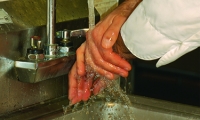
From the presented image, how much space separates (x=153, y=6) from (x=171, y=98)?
2.07 ft

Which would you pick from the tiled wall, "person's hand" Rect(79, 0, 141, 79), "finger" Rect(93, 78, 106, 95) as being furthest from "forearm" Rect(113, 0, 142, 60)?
the tiled wall

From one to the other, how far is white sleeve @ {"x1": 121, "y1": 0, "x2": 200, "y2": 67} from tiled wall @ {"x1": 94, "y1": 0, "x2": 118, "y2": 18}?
1.00ft

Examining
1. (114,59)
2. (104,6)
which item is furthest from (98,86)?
(104,6)

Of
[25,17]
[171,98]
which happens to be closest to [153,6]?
[25,17]

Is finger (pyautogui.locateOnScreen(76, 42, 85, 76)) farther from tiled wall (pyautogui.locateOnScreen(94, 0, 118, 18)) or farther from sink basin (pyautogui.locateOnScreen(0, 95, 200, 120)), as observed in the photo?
tiled wall (pyautogui.locateOnScreen(94, 0, 118, 18))

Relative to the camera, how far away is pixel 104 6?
1113 mm

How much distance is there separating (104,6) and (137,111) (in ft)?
0.90

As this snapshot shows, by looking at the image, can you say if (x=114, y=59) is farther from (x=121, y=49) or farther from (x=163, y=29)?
(x=163, y=29)

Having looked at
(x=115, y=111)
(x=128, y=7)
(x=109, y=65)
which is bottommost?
(x=115, y=111)

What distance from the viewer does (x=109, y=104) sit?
106cm

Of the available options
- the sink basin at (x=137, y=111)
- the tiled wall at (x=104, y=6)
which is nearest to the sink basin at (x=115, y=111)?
the sink basin at (x=137, y=111)

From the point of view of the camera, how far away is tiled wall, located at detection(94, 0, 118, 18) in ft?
3.61

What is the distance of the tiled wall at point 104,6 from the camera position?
1102mm

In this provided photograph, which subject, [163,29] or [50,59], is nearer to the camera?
[163,29]
